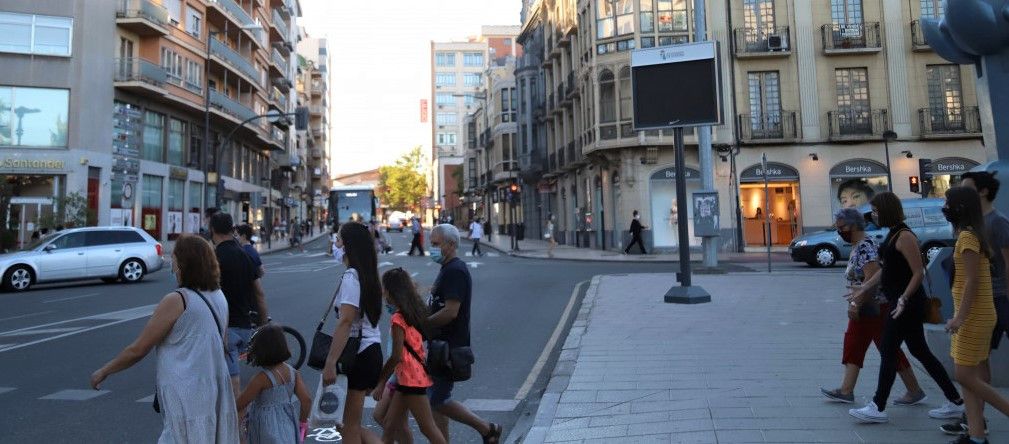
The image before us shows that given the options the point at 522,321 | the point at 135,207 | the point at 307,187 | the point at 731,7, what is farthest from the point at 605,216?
the point at 307,187

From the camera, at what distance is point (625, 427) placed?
4.73 m

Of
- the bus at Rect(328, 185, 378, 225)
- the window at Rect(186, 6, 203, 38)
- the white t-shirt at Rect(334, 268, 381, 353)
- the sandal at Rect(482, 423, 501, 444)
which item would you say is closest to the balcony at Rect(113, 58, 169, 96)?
the window at Rect(186, 6, 203, 38)

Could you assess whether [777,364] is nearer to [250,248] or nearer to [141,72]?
[250,248]

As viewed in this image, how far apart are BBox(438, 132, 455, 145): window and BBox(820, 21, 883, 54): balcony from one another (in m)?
88.3

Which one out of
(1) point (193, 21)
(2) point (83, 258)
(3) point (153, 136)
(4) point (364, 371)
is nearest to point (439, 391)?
(4) point (364, 371)

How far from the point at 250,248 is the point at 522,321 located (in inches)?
211

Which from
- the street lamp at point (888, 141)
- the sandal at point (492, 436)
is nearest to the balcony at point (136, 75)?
the sandal at point (492, 436)

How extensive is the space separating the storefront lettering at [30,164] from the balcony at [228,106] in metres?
10.3

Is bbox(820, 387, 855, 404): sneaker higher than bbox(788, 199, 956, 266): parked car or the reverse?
the reverse

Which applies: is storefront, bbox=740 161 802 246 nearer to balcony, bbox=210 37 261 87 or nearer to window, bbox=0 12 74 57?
balcony, bbox=210 37 261 87

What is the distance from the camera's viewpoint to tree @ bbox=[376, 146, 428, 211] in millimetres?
99812

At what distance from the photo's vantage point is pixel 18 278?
16391mm

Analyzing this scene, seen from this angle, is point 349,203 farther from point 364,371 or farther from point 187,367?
point 187,367

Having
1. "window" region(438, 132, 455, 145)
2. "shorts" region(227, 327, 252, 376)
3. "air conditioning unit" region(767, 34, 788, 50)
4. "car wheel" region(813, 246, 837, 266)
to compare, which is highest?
"window" region(438, 132, 455, 145)
